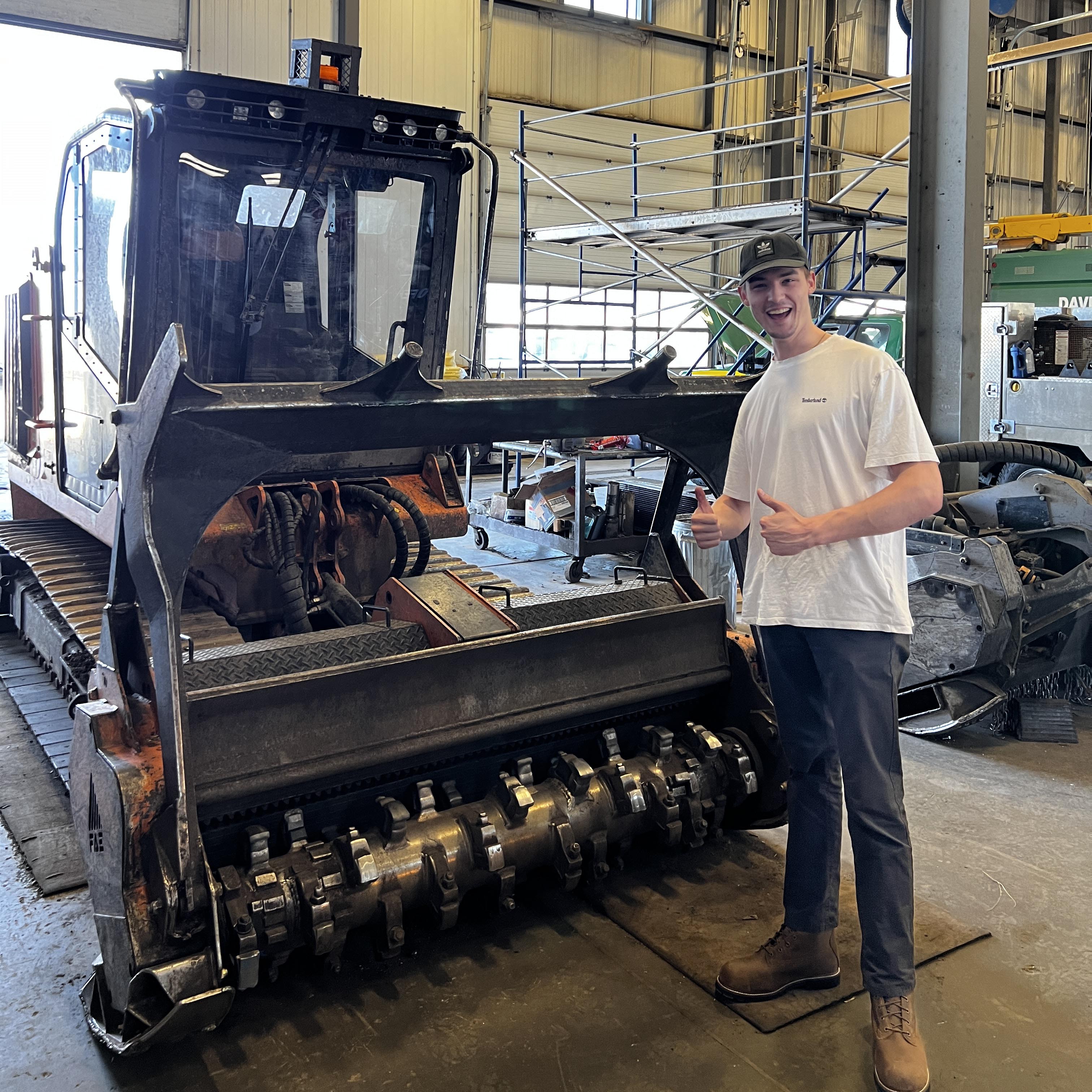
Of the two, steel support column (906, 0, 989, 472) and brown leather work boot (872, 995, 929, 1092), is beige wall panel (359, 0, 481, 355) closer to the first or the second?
steel support column (906, 0, 989, 472)

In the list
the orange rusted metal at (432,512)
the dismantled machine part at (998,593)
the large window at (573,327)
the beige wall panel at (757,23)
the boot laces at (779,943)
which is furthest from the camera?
the beige wall panel at (757,23)

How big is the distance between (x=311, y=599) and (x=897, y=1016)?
248cm

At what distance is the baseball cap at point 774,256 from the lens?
8.86ft

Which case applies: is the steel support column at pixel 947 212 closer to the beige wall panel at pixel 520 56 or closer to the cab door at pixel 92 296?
the cab door at pixel 92 296

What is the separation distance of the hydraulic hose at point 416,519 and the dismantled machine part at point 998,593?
Answer: 226 cm

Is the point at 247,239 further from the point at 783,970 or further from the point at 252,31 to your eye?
the point at 252,31

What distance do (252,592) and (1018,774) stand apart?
130 inches

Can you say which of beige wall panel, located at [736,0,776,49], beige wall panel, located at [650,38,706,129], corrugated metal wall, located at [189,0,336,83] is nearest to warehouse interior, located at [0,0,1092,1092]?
corrugated metal wall, located at [189,0,336,83]

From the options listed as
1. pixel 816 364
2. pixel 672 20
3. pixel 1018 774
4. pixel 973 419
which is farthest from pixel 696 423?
pixel 672 20

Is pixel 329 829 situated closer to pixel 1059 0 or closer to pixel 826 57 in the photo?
pixel 826 57

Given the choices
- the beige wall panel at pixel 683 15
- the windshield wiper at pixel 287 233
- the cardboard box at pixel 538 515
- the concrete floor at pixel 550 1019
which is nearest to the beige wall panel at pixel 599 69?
the beige wall panel at pixel 683 15

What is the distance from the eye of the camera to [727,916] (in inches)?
132

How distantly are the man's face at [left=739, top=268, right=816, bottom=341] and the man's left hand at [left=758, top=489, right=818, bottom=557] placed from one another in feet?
1.59

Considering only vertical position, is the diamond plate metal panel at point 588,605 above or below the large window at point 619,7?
below
